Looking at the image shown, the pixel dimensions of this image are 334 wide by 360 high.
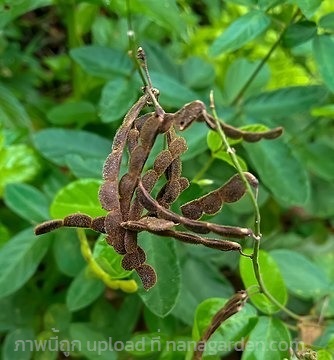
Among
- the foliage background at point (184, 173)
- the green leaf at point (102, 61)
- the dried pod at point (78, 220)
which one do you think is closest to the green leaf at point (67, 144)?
the foliage background at point (184, 173)

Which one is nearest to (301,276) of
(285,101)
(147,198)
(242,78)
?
(285,101)

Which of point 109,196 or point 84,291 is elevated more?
point 109,196

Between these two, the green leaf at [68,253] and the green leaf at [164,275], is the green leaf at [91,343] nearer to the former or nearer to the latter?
the green leaf at [68,253]

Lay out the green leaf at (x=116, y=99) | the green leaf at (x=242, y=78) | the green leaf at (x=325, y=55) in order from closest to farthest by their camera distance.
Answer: the green leaf at (x=325, y=55) < the green leaf at (x=116, y=99) < the green leaf at (x=242, y=78)

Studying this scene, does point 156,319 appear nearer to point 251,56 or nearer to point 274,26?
point 274,26

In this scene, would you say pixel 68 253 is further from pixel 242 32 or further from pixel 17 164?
pixel 242 32

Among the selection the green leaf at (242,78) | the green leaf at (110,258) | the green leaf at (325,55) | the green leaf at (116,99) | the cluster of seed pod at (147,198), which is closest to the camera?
the cluster of seed pod at (147,198)

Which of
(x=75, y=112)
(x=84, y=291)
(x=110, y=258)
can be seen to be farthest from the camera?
(x=75, y=112)
